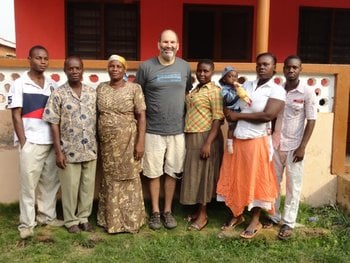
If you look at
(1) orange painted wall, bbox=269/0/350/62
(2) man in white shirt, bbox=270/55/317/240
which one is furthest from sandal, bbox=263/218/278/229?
(1) orange painted wall, bbox=269/0/350/62

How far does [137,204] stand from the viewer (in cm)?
384

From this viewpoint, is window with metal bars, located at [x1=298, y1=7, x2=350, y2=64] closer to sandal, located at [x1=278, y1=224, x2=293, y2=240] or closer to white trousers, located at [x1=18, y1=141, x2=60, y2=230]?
sandal, located at [x1=278, y1=224, x2=293, y2=240]

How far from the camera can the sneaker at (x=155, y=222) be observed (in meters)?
3.87

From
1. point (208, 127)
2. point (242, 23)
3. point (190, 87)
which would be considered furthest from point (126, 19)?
point (208, 127)

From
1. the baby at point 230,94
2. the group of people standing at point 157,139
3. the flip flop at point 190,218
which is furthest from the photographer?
the flip flop at point 190,218

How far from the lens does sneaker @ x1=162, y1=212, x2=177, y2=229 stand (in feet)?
12.7

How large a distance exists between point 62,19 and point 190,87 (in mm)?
3183

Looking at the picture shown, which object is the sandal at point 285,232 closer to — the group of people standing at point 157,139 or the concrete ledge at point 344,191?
the group of people standing at point 157,139

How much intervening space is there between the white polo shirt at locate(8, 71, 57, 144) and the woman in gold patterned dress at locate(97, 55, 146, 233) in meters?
0.49

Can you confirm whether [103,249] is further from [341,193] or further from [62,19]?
[62,19]

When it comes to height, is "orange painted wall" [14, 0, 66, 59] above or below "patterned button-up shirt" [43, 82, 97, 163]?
above

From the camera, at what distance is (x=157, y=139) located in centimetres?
379

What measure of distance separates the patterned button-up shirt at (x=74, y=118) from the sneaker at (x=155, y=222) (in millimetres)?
914

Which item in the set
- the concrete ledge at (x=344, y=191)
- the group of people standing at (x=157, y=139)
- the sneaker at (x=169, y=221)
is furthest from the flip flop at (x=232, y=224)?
the concrete ledge at (x=344, y=191)
